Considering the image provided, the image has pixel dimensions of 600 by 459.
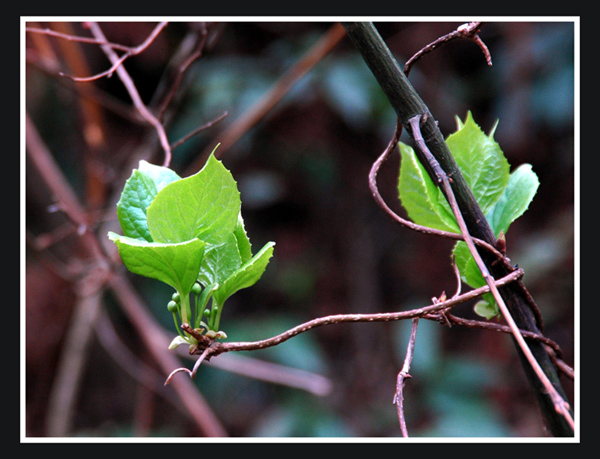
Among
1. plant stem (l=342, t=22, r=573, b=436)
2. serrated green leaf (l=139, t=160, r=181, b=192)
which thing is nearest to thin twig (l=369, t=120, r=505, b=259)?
plant stem (l=342, t=22, r=573, b=436)

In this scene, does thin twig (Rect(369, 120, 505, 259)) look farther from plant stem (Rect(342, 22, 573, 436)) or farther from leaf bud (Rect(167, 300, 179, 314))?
leaf bud (Rect(167, 300, 179, 314))

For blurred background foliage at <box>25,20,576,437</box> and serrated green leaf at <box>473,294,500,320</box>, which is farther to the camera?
blurred background foliage at <box>25,20,576,437</box>

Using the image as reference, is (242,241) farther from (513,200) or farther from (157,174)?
(513,200)

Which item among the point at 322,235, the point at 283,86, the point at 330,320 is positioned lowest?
the point at 330,320

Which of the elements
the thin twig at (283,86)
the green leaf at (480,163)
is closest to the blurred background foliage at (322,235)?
the thin twig at (283,86)

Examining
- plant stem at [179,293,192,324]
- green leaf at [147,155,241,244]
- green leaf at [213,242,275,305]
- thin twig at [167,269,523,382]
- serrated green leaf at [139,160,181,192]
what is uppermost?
serrated green leaf at [139,160,181,192]

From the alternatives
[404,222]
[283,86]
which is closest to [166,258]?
[404,222]
